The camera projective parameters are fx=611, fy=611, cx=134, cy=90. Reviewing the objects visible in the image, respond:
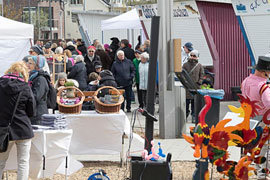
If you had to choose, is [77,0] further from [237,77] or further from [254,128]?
[254,128]

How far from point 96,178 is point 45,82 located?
1904mm

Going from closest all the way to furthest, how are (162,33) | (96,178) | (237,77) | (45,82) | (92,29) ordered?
(96,178) → (45,82) → (162,33) → (237,77) → (92,29)

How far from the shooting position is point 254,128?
724 centimetres

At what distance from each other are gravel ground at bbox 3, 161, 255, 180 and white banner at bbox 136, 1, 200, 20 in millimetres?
8315

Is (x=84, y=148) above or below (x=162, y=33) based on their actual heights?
below

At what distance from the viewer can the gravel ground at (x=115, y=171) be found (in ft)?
28.6

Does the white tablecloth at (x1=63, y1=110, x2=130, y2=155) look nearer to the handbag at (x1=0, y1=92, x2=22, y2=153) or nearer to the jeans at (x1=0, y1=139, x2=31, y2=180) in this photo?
the jeans at (x1=0, y1=139, x2=31, y2=180)

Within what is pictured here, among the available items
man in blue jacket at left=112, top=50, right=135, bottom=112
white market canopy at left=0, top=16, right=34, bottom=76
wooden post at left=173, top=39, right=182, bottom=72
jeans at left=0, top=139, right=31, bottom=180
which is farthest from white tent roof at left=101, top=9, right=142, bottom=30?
jeans at left=0, top=139, right=31, bottom=180

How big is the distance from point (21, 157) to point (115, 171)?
6.51ft

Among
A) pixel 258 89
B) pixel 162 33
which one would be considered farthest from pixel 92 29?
pixel 258 89

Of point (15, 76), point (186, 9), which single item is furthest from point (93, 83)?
point (186, 9)

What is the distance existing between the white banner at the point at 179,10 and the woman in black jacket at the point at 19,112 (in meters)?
10.1

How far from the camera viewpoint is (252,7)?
1484cm

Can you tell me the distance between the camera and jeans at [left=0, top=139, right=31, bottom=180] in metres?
7.52
